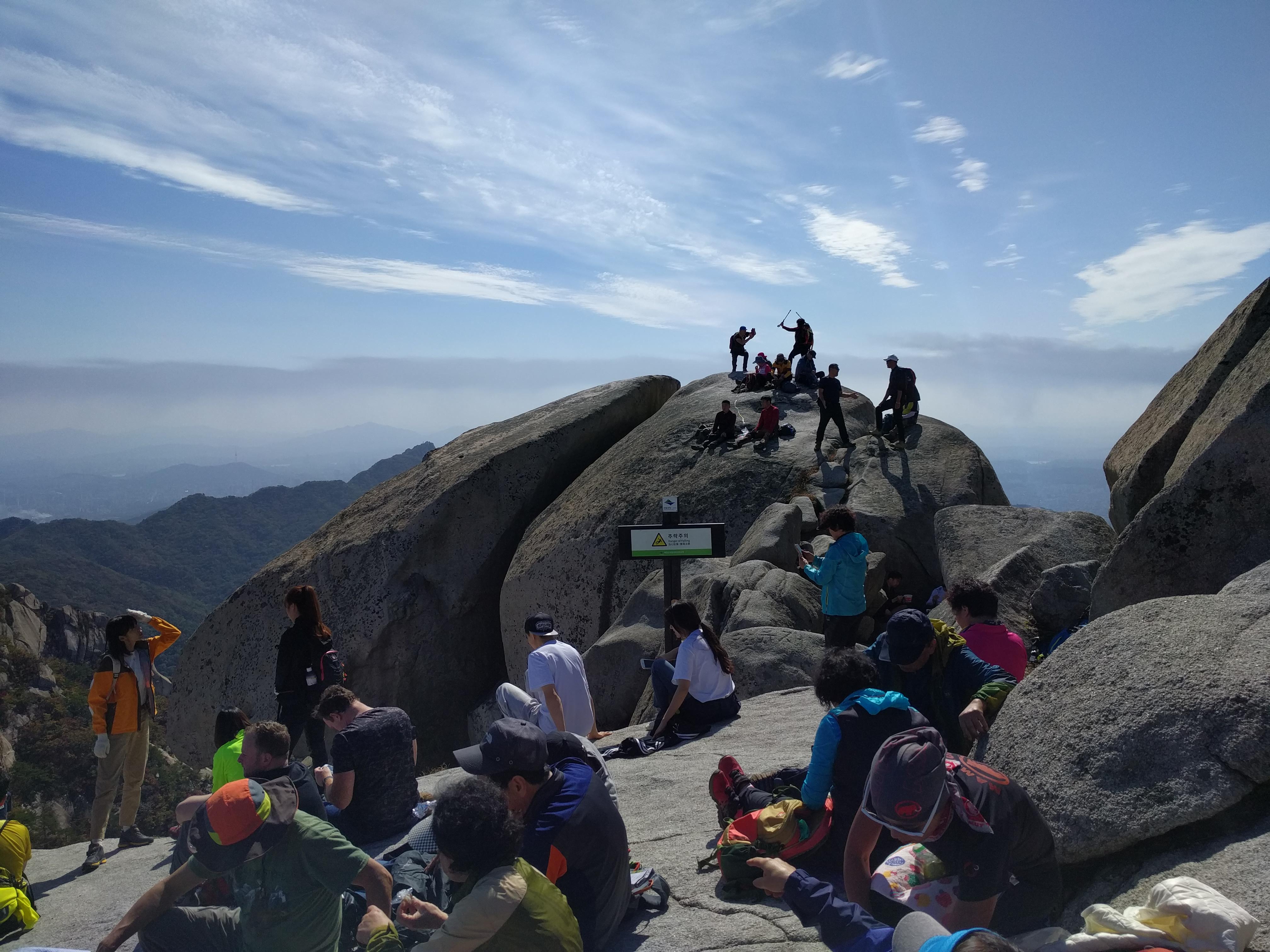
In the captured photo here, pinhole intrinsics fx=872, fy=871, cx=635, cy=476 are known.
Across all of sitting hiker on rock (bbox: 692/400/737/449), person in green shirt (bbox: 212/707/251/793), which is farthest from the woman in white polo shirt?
sitting hiker on rock (bbox: 692/400/737/449)

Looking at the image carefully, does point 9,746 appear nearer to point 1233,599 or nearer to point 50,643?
point 50,643

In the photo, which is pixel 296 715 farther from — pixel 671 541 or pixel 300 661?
pixel 671 541

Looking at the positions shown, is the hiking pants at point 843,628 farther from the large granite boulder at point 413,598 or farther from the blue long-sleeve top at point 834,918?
the large granite boulder at point 413,598

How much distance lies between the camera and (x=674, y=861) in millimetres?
5816

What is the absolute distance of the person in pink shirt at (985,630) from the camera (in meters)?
6.07

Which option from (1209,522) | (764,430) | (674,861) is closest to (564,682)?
(674,861)

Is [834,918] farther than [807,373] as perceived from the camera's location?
No

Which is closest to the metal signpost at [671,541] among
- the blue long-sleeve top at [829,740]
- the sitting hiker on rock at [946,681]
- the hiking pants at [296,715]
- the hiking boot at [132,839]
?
the hiking pants at [296,715]

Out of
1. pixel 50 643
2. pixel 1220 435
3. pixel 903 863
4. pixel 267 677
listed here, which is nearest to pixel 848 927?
pixel 903 863

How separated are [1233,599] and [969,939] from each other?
3.76 meters

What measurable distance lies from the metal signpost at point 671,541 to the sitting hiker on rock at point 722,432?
8.02 meters

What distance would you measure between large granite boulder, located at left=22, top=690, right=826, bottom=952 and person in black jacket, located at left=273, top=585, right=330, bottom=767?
146cm

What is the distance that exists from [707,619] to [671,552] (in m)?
1.77

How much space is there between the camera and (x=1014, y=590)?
10.7 metres
